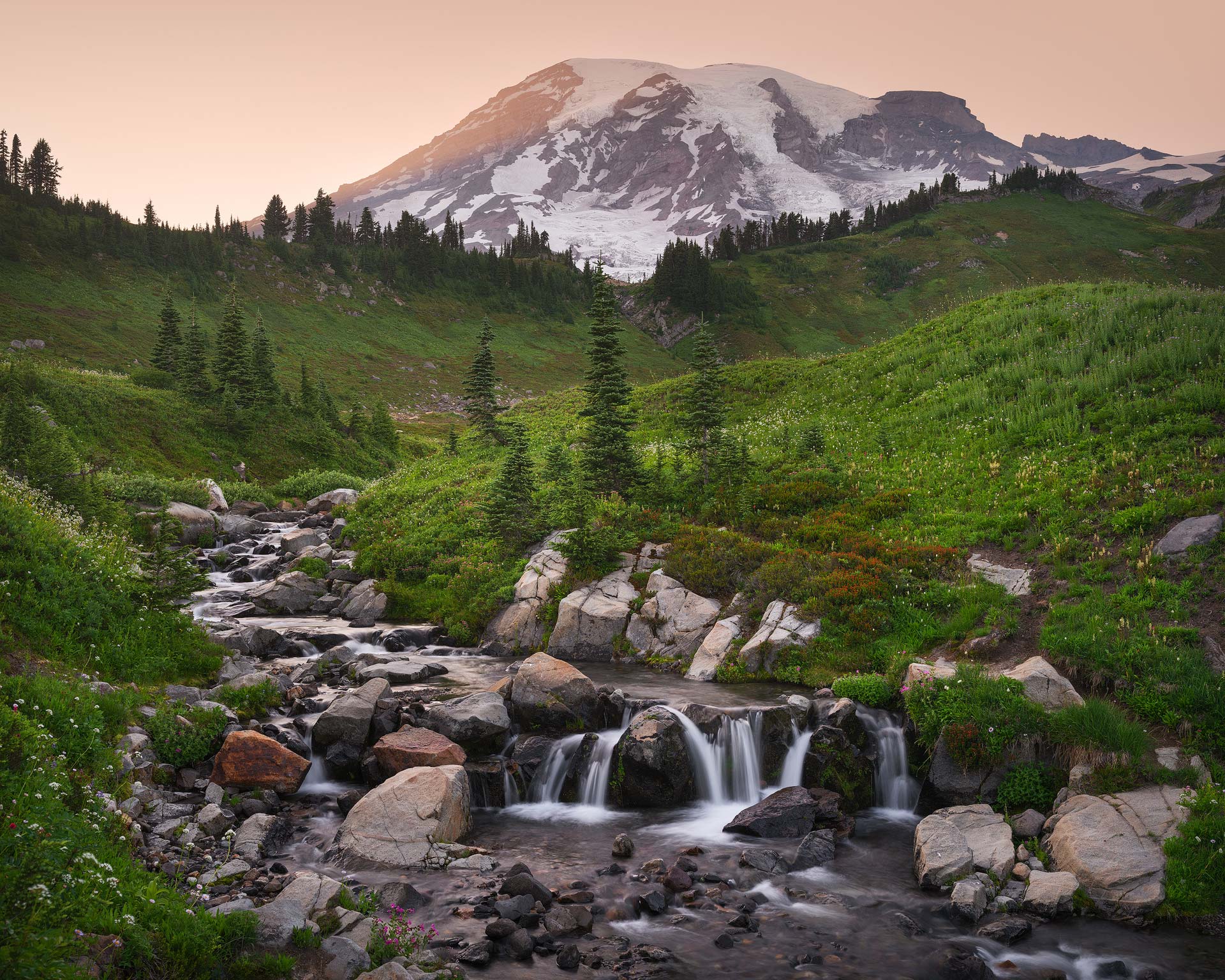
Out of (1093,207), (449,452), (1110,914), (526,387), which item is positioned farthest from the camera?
(1093,207)

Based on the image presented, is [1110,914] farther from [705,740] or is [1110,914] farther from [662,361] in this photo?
[662,361]

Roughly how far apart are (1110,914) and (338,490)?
41.4 metres

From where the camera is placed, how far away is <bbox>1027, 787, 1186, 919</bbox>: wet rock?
9578 millimetres

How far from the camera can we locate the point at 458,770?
1247 centimetres

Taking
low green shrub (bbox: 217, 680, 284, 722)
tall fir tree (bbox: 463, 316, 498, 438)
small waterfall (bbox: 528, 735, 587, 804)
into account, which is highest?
tall fir tree (bbox: 463, 316, 498, 438)

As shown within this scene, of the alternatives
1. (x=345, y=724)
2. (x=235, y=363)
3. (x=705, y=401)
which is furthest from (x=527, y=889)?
(x=235, y=363)

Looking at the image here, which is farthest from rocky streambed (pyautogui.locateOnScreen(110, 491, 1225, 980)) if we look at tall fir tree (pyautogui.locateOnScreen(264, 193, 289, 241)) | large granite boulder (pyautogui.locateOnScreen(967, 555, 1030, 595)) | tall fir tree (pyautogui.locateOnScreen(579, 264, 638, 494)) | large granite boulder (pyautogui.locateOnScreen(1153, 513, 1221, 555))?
tall fir tree (pyautogui.locateOnScreen(264, 193, 289, 241))

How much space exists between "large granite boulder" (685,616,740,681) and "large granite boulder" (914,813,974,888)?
7109 mm

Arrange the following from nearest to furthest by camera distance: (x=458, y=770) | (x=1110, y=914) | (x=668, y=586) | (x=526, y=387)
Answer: (x=1110, y=914) < (x=458, y=770) < (x=668, y=586) < (x=526, y=387)

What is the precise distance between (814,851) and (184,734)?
11.6m

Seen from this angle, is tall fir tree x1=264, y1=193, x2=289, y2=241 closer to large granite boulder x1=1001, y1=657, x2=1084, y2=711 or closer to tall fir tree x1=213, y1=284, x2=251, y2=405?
tall fir tree x1=213, y1=284, x2=251, y2=405

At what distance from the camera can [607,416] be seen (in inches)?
1050

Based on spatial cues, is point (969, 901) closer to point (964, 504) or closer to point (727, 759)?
point (727, 759)

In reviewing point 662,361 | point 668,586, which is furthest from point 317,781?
point 662,361
